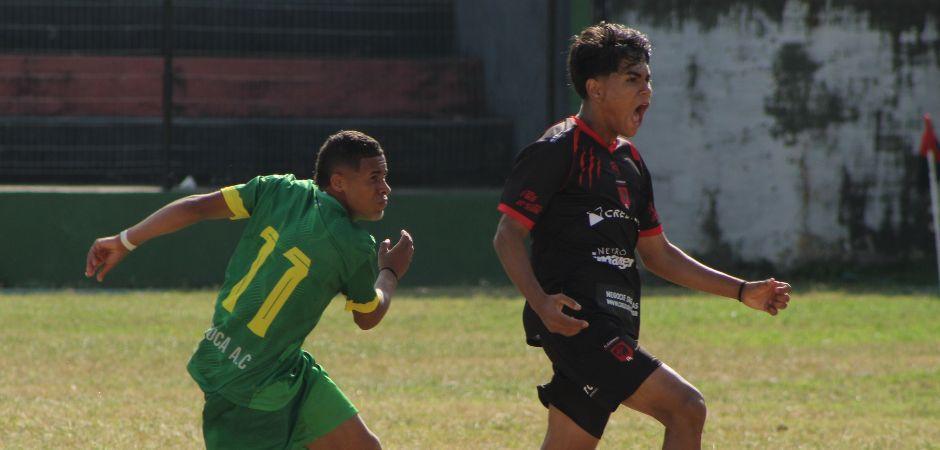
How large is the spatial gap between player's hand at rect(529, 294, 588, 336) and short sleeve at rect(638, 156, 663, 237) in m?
0.70

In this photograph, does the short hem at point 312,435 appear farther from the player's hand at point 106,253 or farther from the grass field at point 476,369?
the grass field at point 476,369

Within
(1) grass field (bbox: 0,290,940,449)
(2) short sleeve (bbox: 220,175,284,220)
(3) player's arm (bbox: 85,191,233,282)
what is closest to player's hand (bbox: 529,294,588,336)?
(2) short sleeve (bbox: 220,175,284,220)

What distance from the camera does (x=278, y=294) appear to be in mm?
4680

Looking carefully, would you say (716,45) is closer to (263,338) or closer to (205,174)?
(205,174)

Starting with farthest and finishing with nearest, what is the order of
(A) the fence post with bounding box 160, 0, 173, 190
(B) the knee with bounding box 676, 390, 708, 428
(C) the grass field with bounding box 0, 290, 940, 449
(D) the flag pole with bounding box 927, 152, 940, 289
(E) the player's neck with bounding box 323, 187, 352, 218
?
(A) the fence post with bounding box 160, 0, 173, 190
(D) the flag pole with bounding box 927, 152, 940, 289
(C) the grass field with bounding box 0, 290, 940, 449
(E) the player's neck with bounding box 323, 187, 352, 218
(B) the knee with bounding box 676, 390, 708, 428

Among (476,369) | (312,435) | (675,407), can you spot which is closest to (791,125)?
(476,369)

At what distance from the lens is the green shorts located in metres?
4.69

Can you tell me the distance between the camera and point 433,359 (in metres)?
10.2

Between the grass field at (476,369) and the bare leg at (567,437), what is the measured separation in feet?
6.81

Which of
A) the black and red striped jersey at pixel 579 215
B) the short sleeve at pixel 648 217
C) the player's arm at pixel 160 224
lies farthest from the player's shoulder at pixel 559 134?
the player's arm at pixel 160 224

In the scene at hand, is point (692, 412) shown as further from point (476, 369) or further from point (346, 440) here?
point (476, 369)

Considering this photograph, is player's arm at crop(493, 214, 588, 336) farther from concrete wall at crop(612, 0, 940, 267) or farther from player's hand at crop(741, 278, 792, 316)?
concrete wall at crop(612, 0, 940, 267)

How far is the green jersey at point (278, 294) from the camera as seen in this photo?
468 cm

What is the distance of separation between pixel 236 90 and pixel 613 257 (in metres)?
14.2
